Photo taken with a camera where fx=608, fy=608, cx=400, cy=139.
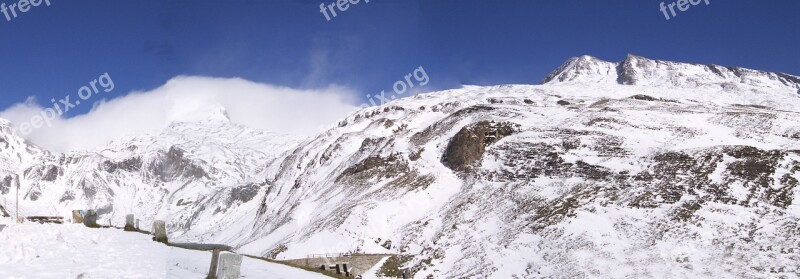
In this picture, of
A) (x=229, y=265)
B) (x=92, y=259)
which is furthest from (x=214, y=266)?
(x=92, y=259)

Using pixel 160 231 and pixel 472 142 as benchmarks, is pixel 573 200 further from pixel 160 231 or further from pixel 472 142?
pixel 160 231

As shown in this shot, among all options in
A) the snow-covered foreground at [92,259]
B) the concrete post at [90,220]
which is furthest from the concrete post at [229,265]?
the concrete post at [90,220]

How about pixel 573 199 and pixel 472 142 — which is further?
pixel 472 142

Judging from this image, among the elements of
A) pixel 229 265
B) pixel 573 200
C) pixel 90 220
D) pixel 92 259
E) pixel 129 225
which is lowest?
pixel 573 200

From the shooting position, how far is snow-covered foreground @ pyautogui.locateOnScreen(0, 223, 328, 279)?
1659 cm

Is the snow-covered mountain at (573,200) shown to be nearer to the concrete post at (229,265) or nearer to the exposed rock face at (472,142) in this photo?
the exposed rock face at (472,142)

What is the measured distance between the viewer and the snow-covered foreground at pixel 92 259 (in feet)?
54.4

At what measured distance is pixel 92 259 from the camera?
63.2 feet

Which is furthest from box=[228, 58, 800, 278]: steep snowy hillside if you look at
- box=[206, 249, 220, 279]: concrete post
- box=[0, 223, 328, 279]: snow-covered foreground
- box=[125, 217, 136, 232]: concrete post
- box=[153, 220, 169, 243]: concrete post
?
box=[206, 249, 220, 279]: concrete post

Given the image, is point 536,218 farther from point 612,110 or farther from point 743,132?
point 612,110

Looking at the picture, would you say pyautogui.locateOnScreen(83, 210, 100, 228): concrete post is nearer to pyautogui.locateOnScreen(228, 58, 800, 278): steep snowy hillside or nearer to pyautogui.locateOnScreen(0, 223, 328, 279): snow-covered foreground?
Result: pyautogui.locateOnScreen(0, 223, 328, 279): snow-covered foreground

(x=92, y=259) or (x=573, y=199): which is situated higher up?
(x=92, y=259)

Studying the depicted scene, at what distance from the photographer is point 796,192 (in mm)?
44219

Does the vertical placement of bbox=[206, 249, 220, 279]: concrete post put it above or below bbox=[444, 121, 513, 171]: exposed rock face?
below
